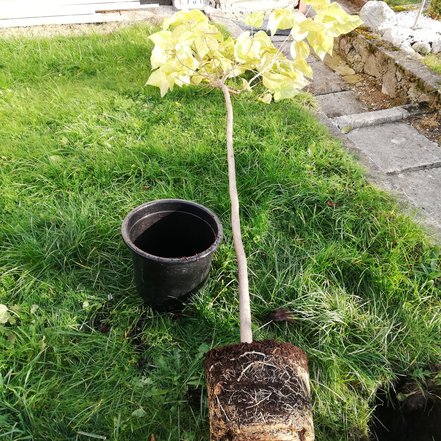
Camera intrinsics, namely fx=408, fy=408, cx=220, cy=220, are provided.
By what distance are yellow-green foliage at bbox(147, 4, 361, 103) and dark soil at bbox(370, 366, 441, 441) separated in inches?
75.5

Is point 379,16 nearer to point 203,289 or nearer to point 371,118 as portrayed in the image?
point 371,118

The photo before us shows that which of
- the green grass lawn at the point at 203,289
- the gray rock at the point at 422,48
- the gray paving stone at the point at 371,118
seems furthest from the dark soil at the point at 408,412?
the gray rock at the point at 422,48

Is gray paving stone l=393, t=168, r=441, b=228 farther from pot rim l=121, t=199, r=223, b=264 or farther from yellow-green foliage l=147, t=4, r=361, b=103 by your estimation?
pot rim l=121, t=199, r=223, b=264

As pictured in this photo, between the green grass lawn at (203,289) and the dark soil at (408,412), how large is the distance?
9cm

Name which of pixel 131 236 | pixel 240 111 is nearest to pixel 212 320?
pixel 131 236

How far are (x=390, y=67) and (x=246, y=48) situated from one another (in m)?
2.64

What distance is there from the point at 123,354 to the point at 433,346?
1641 mm

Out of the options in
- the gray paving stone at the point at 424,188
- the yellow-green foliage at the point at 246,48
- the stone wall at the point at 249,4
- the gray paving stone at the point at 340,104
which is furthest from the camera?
the stone wall at the point at 249,4

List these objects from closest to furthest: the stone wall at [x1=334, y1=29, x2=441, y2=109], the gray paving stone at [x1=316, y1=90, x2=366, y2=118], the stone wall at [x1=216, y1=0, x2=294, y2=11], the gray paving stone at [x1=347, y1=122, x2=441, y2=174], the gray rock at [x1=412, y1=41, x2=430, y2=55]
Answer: the gray paving stone at [x1=347, y1=122, x2=441, y2=174] < the stone wall at [x1=334, y1=29, x2=441, y2=109] < the gray paving stone at [x1=316, y1=90, x2=366, y2=118] < the gray rock at [x1=412, y1=41, x2=430, y2=55] < the stone wall at [x1=216, y1=0, x2=294, y2=11]

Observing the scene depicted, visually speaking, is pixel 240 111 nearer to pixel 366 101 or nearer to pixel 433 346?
pixel 366 101

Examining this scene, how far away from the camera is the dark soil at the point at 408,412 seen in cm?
202

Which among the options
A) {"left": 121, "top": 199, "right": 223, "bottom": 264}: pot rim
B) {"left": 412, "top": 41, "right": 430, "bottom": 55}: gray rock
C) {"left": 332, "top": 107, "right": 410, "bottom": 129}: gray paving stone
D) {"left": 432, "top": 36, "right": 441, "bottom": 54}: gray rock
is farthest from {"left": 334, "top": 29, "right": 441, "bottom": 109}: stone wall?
{"left": 121, "top": 199, "right": 223, "bottom": 264}: pot rim

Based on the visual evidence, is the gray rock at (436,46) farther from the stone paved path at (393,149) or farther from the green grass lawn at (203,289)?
the green grass lawn at (203,289)

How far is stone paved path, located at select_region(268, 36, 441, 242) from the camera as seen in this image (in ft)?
10.3
